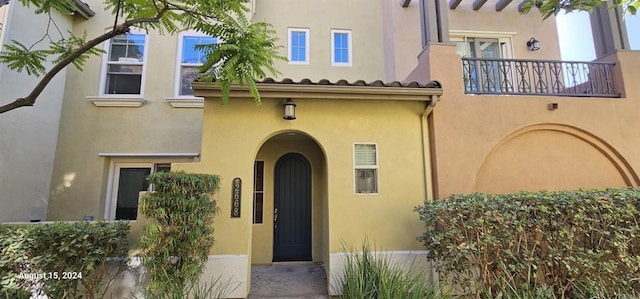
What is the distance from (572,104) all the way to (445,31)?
301cm

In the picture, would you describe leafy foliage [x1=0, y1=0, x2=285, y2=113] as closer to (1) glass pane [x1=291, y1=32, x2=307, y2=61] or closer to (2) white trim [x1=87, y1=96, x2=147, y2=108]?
(2) white trim [x1=87, y1=96, x2=147, y2=108]

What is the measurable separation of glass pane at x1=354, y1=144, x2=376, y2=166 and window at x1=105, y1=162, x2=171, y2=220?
5106mm

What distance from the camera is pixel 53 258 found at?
4520 mm

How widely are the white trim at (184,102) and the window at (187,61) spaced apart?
0.27 meters

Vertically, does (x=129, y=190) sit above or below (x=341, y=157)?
below

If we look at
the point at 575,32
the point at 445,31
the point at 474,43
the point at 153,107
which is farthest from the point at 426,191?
the point at 575,32

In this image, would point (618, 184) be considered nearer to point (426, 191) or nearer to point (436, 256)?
point (426, 191)

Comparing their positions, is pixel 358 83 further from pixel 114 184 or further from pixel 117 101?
pixel 114 184

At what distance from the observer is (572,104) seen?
20.6 ft

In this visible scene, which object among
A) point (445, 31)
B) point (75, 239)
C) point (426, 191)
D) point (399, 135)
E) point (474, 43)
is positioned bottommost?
point (75, 239)

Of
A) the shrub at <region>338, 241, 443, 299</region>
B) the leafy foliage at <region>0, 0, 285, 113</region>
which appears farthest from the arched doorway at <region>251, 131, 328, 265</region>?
the leafy foliage at <region>0, 0, 285, 113</region>

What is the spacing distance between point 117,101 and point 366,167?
6.56 m

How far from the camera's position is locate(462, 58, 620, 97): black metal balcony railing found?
6.47 metres

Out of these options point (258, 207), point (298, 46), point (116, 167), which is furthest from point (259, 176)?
point (298, 46)
